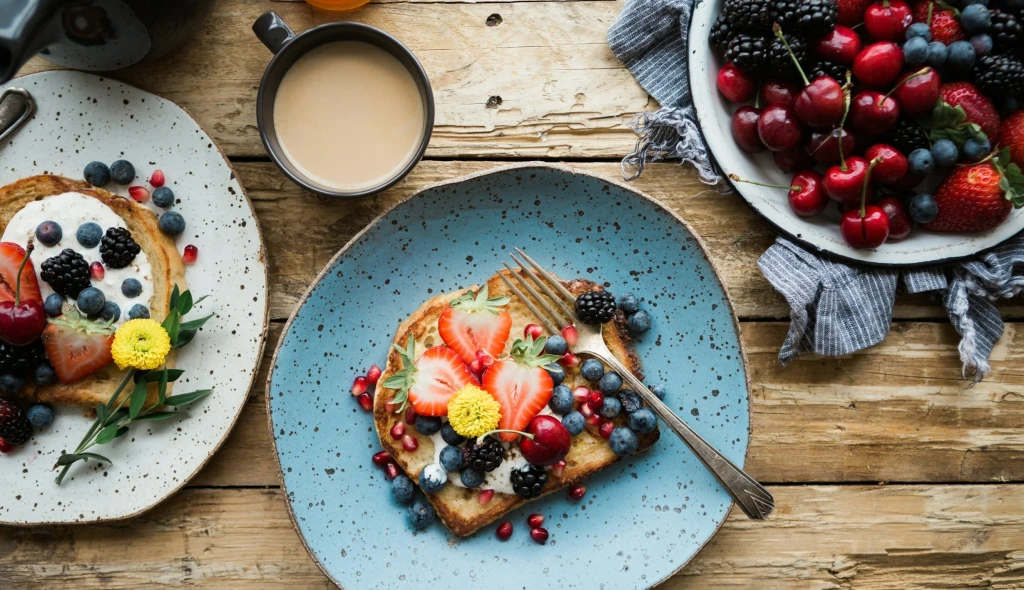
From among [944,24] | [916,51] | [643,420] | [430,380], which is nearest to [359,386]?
[430,380]

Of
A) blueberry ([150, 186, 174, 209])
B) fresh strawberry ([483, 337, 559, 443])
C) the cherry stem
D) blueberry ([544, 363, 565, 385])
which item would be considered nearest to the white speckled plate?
blueberry ([150, 186, 174, 209])

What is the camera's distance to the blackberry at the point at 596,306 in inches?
63.4

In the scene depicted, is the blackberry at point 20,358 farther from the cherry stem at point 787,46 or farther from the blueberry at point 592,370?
the cherry stem at point 787,46

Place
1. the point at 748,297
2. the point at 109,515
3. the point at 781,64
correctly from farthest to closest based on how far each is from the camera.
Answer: the point at 748,297
the point at 109,515
the point at 781,64

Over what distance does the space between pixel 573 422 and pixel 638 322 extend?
28 cm

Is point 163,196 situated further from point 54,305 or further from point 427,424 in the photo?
point 427,424

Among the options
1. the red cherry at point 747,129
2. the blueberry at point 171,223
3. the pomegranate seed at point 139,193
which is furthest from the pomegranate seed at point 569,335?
the pomegranate seed at point 139,193

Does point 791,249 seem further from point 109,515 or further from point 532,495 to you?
point 109,515

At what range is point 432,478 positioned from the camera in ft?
5.34

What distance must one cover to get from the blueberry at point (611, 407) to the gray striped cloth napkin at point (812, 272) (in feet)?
1.45

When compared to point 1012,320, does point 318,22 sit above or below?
above

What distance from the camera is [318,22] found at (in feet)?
5.85

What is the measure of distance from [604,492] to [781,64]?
3.48 ft

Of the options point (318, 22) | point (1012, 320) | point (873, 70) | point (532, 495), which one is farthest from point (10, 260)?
point (1012, 320)
